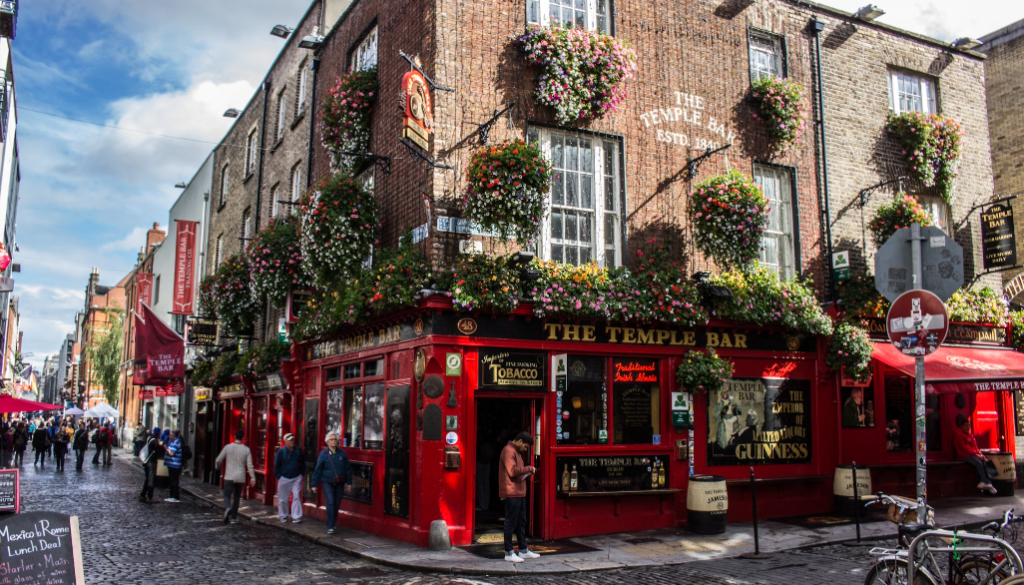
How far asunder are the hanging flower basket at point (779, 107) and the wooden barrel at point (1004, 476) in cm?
783

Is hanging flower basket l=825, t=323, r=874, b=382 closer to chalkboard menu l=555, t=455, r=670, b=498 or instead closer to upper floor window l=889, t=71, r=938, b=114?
chalkboard menu l=555, t=455, r=670, b=498

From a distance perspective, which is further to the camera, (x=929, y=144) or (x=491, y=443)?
(x=929, y=144)

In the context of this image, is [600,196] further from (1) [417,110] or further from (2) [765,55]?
(2) [765,55]

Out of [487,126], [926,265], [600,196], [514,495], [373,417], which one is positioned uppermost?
[487,126]

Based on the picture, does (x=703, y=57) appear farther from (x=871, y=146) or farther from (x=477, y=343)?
(x=477, y=343)

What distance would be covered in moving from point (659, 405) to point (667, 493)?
1.46 m

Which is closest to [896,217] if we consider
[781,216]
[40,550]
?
[781,216]

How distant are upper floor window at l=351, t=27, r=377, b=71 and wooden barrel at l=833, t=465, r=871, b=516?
11.6 metres

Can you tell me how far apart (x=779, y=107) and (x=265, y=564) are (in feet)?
39.2

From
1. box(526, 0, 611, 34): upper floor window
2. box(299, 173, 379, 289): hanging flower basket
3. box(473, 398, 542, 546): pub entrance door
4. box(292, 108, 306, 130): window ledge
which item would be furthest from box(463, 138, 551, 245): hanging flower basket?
box(292, 108, 306, 130): window ledge

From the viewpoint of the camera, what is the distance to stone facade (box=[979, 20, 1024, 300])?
20.2 metres

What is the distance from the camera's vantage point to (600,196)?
13.4 meters

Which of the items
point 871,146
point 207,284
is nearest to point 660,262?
point 871,146

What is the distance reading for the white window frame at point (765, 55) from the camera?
1543 centimetres
